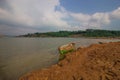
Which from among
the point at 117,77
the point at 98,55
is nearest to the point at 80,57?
the point at 98,55

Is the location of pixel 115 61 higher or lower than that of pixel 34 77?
higher

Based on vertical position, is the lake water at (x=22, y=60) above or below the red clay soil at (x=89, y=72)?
below

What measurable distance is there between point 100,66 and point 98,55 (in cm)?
251

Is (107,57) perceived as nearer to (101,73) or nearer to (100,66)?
(100,66)

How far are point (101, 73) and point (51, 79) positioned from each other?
281 cm

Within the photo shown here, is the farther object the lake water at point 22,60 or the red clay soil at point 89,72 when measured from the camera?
the lake water at point 22,60

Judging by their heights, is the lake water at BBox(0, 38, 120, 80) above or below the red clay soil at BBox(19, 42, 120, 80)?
below

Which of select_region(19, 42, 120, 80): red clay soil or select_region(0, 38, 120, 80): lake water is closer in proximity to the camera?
select_region(19, 42, 120, 80): red clay soil

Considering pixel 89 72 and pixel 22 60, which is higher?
pixel 89 72

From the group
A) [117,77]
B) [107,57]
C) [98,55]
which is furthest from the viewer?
[98,55]

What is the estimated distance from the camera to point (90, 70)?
33.9 feet

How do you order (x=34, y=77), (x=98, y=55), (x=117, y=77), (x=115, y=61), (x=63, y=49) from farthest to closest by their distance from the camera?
(x=63, y=49) → (x=98, y=55) → (x=115, y=61) → (x=34, y=77) → (x=117, y=77)

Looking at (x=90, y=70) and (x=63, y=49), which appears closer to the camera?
(x=90, y=70)

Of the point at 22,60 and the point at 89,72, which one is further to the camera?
the point at 22,60
